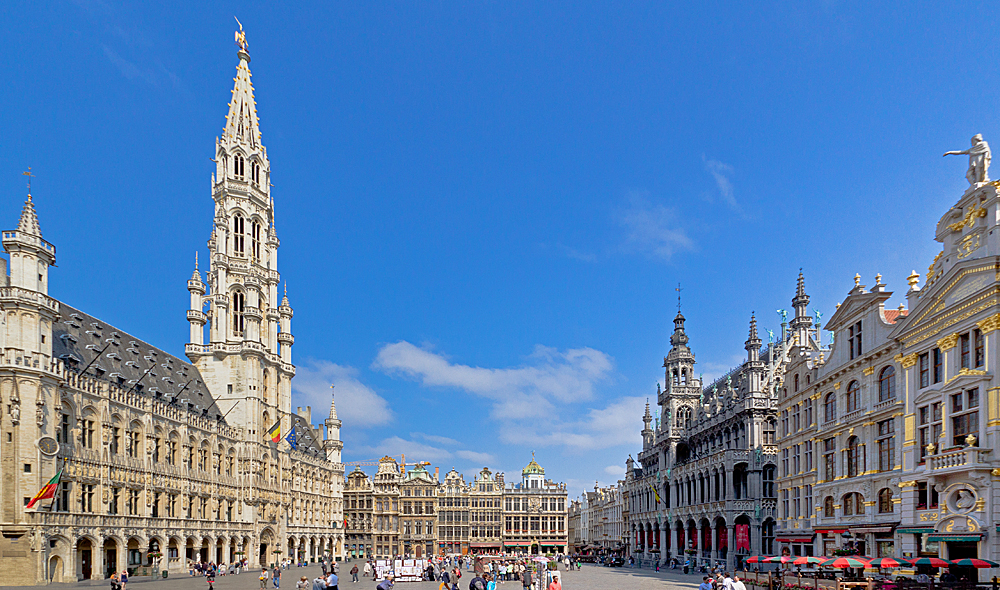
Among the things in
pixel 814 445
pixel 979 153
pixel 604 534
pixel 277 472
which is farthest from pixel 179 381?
pixel 604 534

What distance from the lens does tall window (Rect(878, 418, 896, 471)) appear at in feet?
135

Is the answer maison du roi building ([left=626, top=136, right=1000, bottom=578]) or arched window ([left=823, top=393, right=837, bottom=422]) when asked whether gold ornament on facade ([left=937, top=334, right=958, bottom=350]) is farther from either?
arched window ([left=823, top=393, right=837, bottom=422])

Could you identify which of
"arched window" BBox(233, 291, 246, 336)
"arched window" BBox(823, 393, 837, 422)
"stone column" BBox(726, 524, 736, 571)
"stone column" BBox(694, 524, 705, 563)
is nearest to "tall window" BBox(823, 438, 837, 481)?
"arched window" BBox(823, 393, 837, 422)

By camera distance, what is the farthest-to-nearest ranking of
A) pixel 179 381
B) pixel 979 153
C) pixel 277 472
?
pixel 277 472 → pixel 179 381 → pixel 979 153

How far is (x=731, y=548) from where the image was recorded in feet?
223

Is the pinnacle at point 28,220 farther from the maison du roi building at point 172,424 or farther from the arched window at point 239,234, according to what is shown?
the arched window at point 239,234

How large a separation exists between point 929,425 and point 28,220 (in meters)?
52.4

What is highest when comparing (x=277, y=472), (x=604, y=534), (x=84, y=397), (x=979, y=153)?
(x=979, y=153)

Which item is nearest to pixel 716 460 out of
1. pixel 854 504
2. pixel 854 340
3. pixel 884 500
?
pixel 854 504

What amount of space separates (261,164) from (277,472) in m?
37.6

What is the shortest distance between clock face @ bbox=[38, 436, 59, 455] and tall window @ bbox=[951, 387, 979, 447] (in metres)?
50.2

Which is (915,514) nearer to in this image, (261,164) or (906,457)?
(906,457)

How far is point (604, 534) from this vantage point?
6102 inches

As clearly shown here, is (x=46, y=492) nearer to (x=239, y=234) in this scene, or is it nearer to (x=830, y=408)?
(x=830, y=408)
